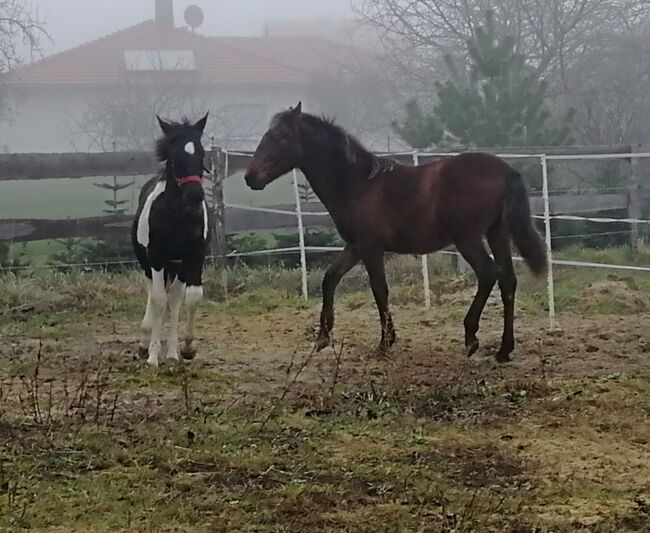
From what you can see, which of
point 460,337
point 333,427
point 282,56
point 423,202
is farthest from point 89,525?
point 282,56

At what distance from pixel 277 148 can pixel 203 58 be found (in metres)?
20.2

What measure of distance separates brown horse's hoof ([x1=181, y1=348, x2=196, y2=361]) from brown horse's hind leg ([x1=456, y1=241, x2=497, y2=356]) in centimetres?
194

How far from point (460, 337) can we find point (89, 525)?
4656mm

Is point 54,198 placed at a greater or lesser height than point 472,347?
greater

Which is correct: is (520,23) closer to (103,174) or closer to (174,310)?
(103,174)

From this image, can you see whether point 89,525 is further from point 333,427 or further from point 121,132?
point 121,132

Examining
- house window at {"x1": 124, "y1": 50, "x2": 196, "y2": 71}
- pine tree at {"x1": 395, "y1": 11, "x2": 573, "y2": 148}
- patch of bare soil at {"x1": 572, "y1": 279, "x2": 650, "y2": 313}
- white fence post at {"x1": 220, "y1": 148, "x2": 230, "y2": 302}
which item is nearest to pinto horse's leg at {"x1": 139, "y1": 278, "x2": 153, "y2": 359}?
white fence post at {"x1": 220, "y1": 148, "x2": 230, "y2": 302}

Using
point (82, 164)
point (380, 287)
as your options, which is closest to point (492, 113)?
point (82, 164)

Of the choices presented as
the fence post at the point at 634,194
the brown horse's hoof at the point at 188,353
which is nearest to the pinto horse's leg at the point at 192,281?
the brown horse's hoof at the point at 188,353

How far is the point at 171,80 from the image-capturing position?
2208 centimetres

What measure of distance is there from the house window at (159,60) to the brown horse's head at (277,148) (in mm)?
17247

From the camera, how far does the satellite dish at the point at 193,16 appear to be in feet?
101

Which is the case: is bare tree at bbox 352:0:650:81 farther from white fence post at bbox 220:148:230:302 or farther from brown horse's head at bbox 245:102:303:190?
brown horse's head at bbox 245:102:303:190

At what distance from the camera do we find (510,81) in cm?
1287
